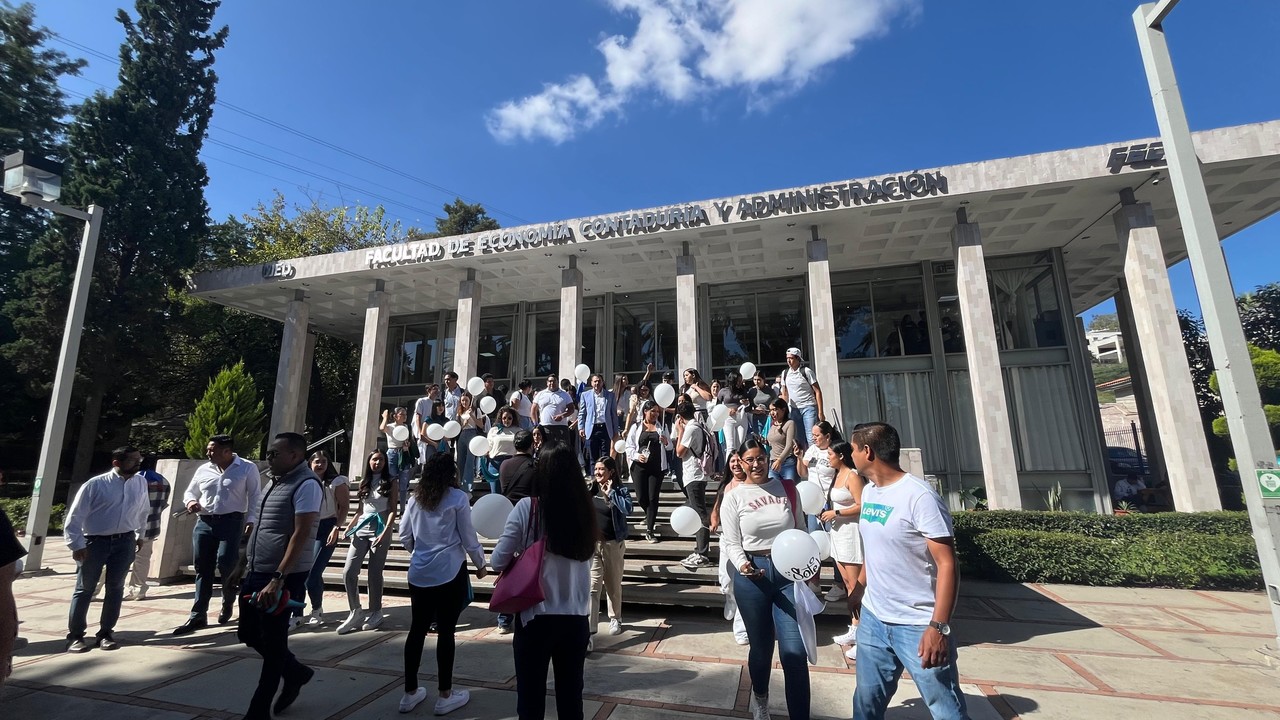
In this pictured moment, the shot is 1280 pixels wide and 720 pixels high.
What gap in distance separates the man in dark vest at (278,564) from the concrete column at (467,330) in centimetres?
1047

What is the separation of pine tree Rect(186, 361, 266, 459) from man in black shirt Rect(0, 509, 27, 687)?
1293cm

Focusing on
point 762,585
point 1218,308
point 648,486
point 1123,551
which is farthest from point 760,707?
point 1123,551

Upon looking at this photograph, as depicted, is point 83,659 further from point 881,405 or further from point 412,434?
point 881,405

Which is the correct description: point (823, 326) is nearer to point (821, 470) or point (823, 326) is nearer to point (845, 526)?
point (821, 470)

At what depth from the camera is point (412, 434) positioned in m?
10.0

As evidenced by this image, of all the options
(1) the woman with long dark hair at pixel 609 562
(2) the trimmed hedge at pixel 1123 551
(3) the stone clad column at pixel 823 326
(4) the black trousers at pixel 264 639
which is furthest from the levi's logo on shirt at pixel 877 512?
(3) the stone clad column at pixel 823 326

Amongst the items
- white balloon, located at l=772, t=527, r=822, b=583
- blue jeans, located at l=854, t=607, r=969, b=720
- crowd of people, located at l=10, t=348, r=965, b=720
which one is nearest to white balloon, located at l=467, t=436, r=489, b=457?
crowd of people, located at l=10, t=348, r=965, b=720

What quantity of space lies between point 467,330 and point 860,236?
10.3m

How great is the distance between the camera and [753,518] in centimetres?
343

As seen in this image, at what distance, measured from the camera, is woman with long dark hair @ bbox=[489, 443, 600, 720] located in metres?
2.62

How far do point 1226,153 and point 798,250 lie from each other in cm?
782

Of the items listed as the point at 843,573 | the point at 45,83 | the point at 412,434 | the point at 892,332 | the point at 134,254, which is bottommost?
the point at 843,573

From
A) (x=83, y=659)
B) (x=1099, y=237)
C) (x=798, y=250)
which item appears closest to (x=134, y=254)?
(x=83, y=659)

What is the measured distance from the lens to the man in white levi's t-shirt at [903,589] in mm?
2383
